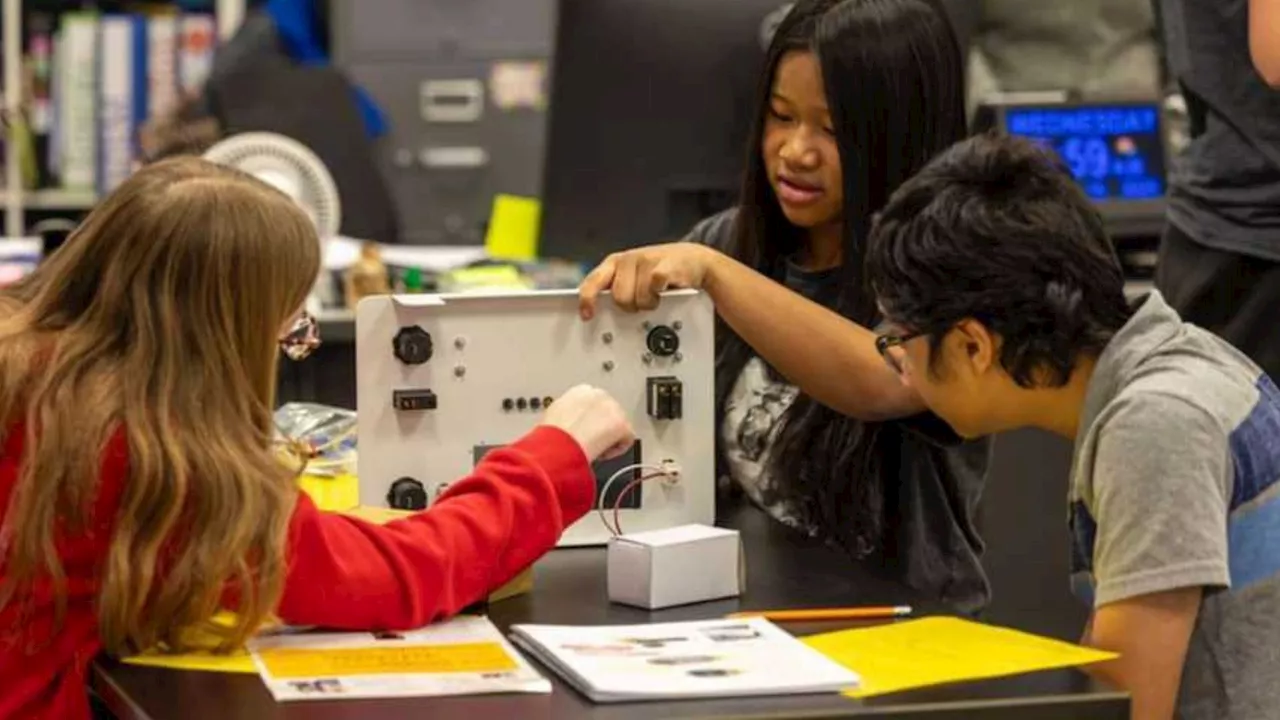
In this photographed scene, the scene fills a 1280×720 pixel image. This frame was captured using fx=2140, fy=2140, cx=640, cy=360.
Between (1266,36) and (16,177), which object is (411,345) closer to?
(1266,36)

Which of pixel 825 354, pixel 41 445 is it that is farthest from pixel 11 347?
pixel 825 354

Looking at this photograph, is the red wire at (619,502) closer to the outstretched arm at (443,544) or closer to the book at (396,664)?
the outstretched arm at (443,544)

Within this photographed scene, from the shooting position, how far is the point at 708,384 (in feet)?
6.73

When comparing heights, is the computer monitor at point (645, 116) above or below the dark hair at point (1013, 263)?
above

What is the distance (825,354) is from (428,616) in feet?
1.94

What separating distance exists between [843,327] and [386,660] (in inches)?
28.6

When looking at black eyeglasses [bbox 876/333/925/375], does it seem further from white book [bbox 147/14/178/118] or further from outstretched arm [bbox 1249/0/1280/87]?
white book [bbox 147/14/178/118]

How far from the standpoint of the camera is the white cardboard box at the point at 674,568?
177cm

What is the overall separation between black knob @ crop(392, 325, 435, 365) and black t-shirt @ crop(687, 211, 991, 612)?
43 cm

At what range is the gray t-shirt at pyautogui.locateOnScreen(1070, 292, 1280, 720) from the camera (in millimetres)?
1641

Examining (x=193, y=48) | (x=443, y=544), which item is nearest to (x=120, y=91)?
(x=193, y=48)

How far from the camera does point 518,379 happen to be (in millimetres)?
2000

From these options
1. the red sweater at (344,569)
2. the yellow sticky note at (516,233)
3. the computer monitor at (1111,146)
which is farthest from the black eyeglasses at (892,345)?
the yellow sticky note at (516,233)

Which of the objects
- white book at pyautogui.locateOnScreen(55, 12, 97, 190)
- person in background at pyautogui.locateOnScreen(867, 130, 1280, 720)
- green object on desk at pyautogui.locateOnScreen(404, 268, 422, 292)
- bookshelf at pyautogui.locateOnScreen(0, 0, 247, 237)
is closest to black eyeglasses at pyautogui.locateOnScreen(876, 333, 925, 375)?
person in background at pyautogui.locateOnScreen(867, 130, 1280, 720)
